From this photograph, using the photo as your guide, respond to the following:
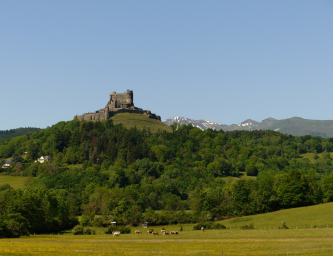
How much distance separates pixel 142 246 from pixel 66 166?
14151 cm

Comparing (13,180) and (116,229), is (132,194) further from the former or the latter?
(116,229)

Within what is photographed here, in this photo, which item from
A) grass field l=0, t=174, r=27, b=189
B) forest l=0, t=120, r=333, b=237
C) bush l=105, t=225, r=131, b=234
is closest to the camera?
bush l=105, t=225, r=131, b=234

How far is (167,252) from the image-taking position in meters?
47.2

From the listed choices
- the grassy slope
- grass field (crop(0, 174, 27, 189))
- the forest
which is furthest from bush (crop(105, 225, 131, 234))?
grass field (crop(0, 174, 27, 189))

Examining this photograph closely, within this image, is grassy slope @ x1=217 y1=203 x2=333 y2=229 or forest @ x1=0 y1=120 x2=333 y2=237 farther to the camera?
forest @ x1=0 y1=120 x2=333 y2=237

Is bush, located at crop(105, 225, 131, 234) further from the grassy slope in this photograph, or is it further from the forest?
the grassy slope

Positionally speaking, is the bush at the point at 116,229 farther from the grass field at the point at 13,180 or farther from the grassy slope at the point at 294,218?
the grass field at the point at 13,180

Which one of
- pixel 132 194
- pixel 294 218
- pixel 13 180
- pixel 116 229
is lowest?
pixel 116 229

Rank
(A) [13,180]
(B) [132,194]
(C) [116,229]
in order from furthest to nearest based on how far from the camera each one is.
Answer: (A) [13,180] < (B) [132,194] < (C) [116,229]

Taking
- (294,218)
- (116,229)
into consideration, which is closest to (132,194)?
(116,229)

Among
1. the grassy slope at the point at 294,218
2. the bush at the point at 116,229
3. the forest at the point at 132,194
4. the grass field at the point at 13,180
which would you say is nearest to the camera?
the bush at the point at 116,229

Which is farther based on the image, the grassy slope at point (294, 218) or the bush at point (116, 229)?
the grassy slope at point (294, 218)

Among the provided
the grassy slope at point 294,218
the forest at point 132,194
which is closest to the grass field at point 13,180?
the forest at point 132,194

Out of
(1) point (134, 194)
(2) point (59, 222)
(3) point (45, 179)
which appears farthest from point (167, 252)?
(3) point (45, 179)
